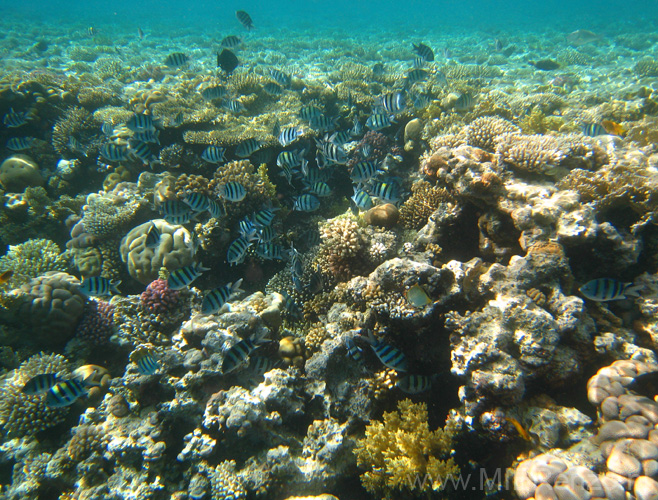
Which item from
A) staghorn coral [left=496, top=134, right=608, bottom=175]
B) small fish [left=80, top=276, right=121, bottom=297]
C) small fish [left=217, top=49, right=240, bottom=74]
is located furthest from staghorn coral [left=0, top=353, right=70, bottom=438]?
small fish [left=217, top=49, right=240, bottom=74]

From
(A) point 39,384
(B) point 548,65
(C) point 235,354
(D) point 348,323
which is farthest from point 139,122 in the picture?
(B) point 548,65

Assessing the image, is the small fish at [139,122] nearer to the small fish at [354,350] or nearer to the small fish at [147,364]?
the small fish at [147,364]

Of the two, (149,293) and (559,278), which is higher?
(149,293)

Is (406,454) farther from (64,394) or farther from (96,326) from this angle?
(96,326)

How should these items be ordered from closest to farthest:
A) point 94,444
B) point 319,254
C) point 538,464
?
point 538,464 → point 94,444 → point 319,254

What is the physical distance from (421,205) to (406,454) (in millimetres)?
3872

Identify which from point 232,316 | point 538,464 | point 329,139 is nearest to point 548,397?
point 538,464

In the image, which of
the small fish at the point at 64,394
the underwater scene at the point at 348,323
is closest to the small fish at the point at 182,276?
the underwater scene at the point at 348,323

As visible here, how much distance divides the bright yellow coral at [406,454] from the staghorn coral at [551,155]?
402cm

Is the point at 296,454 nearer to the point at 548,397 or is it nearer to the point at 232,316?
the point at 232,316

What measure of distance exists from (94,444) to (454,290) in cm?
510

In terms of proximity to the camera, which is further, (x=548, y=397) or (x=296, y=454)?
(x=296, y=454)

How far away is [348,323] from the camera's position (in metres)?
4.18

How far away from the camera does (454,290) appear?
3.71 metres
